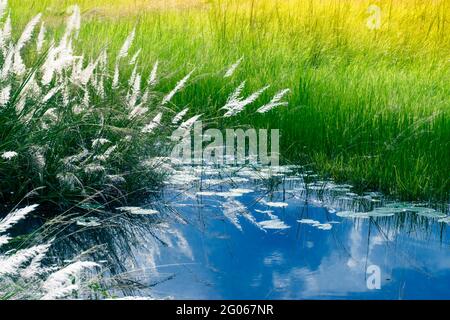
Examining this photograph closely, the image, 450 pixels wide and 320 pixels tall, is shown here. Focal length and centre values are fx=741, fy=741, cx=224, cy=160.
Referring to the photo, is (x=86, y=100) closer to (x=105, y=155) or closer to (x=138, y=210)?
(x=105, y=155)

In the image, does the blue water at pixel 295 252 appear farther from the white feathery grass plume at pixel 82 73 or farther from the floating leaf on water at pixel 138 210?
the white feathery grass plume at pixel 82 73

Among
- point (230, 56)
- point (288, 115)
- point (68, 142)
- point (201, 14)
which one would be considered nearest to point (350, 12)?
point (201, 14)

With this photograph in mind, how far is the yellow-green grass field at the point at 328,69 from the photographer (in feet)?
16.4

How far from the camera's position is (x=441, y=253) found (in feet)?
12.0

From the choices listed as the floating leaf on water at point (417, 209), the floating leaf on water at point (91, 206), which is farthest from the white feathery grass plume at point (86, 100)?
the floating leaf on water at point (417, 209)

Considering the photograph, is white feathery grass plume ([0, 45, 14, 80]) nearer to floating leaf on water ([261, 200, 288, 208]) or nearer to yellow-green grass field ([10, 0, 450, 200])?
yellow-green grass field ([10, 0, 450, 200])

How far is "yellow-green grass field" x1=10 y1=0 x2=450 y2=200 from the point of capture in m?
5.01

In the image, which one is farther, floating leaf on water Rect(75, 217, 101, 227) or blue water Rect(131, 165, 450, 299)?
floating leaf on water Rect(75, 217, 101, 227)

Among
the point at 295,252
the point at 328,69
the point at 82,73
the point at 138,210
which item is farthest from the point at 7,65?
the point at 328,69

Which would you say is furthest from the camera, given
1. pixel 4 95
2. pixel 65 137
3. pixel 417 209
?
pixel 65 137

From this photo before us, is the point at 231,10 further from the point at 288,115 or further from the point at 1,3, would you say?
the point at 1,3

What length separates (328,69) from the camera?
22.4ft

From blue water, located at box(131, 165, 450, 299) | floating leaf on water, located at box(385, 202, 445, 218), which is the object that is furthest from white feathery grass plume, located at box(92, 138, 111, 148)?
floating leaf on water, located at box(385, 202, 445, 218)

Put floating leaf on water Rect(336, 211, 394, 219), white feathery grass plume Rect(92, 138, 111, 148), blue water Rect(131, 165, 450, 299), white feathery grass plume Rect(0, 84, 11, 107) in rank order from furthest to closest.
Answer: floating leaf on water Rect(336, 211, 394, 219) < white feathery grass plume Rect(92, 138, 111, 148) < white feathery grass plume Rect(0, 84, 11, 107) < blue water Rect(131, 165, 450, 299)
